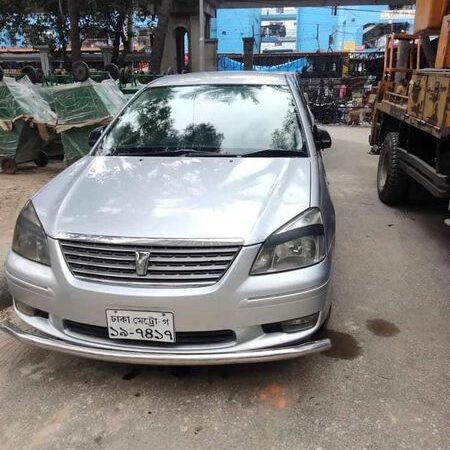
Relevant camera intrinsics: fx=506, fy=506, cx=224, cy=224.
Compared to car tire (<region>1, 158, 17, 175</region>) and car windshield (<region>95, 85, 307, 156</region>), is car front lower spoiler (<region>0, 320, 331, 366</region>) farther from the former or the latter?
car tire (<region>1, 158, 17, 175</region>)

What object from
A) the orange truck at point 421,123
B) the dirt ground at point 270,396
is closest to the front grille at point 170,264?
the dirt ground at point 270,396

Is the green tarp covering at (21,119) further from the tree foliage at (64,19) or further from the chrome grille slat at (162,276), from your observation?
the tree foliage at (64,19)

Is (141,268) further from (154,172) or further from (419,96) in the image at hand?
(419,96)

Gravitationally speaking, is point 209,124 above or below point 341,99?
above

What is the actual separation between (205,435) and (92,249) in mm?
1067

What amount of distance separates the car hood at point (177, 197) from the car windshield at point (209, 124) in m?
0.22

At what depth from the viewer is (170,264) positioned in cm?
247

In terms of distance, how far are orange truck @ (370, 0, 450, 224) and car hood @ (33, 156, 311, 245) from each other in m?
1.87

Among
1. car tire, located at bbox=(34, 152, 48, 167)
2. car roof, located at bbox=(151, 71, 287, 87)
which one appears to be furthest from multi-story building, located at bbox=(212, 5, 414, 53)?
car roof, located at bbox=(151, 71, 287, 87)

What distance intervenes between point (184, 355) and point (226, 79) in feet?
8.52

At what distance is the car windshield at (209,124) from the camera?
11.8ft

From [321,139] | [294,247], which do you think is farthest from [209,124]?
[294,247]

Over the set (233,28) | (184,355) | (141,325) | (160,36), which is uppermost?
(233,28)

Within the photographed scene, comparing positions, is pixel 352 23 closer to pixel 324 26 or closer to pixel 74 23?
pixel 324 26
